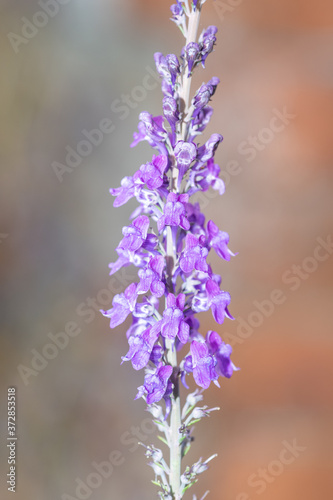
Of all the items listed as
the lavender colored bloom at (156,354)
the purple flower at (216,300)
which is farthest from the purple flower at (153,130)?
the lavender colored bloom at (156,354)

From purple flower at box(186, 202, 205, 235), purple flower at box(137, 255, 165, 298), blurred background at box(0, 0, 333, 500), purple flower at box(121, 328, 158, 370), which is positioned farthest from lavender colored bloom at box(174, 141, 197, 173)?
blurred background at box(0, 0, 333, 500)

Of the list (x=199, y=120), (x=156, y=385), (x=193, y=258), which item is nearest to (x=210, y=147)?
(x=199, y=120)

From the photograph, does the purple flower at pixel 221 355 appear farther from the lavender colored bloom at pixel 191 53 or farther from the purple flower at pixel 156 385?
the lavender colored bloom at pixel 191 53

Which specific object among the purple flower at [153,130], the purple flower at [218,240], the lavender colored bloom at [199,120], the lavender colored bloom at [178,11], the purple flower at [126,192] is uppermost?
the lavender colored bloom at [178,11]

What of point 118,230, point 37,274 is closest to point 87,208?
point 118,230

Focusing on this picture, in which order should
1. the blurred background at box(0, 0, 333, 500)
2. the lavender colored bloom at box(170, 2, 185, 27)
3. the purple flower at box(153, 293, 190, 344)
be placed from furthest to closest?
the blurred background at box(0, 0, 333, 500) < the lavender colored bloom at box(170, 2, 185, 27) < the purple flower at box(153, 293, 190, 344)

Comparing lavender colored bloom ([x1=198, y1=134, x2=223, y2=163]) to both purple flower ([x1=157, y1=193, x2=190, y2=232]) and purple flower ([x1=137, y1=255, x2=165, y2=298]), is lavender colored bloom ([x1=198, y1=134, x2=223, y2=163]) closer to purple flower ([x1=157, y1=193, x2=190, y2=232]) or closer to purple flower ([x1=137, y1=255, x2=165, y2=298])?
purple flower ([x1=157, y1=193, x2=190, y2=232])

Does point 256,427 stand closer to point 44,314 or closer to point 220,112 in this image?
point 44,314

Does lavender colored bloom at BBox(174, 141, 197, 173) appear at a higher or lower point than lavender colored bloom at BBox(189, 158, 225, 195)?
higher
